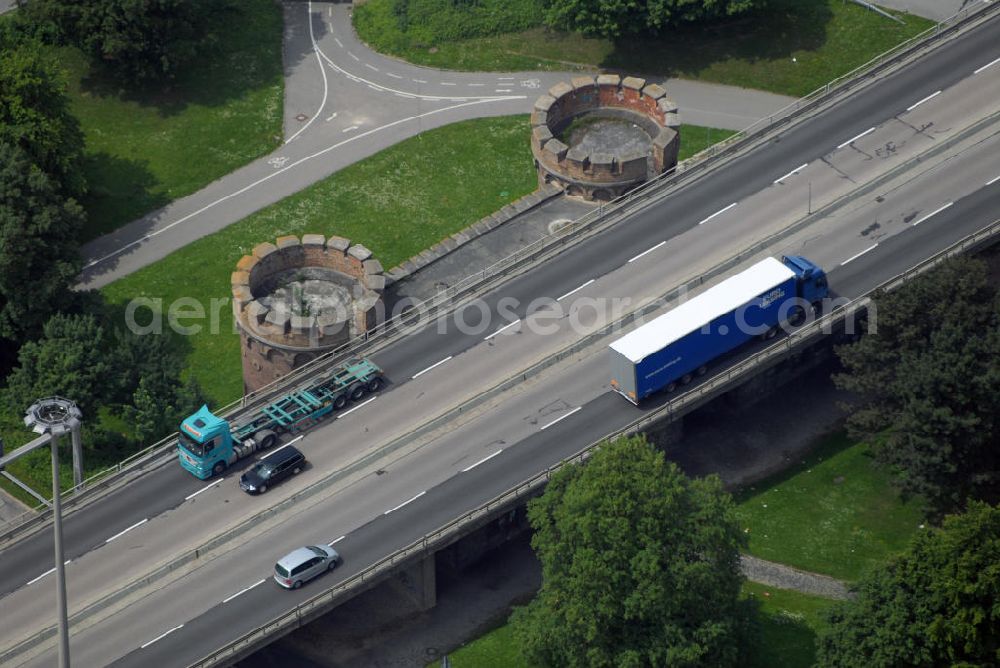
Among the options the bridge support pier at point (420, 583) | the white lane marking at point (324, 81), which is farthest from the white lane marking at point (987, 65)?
the bridge support pier at point (420, 583)

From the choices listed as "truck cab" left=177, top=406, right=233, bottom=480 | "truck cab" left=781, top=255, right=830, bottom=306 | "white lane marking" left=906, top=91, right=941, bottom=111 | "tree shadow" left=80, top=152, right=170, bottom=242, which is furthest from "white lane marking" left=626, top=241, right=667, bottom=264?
"tree shadow" left=80, top=152, right=170, bottom=242

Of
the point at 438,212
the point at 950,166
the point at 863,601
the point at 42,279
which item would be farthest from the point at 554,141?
the point at 863,601

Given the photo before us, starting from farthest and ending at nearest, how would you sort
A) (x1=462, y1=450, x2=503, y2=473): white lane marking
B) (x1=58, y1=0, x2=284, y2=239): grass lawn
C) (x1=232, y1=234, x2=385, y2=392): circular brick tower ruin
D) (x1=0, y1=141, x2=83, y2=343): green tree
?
(x1=58, y1=0, x2=284, y2=239): grass lawn < (x1=0, y1=141, x2=83, y2=343): green tree < (x1=232, y1=234, x2=385, y2=392): circular brick tower ruin < (x1=462, y1=450, x2=503, y2=473): white lane marking

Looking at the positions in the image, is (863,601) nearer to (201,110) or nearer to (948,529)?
(948,529)

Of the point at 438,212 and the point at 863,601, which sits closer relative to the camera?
the point at 863,601

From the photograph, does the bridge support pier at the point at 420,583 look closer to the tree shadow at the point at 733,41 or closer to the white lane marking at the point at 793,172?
the white lane marking at the point at 793,172

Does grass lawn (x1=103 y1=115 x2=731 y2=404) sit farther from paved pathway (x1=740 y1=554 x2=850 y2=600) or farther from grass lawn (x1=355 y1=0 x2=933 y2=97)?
paved pathway (x1=740 y1=554 x2=850 y2=600)

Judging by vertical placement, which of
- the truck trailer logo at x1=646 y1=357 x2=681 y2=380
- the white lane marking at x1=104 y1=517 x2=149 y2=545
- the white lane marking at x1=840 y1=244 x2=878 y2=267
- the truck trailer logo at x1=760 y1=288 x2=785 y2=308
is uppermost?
the truck trailer logo at x1=760 y1=288 x2=785 y2=308

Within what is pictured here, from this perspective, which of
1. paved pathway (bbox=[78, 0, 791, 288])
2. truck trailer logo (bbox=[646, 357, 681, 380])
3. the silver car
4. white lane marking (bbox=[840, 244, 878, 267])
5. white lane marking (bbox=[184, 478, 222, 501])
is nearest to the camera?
the silver car
